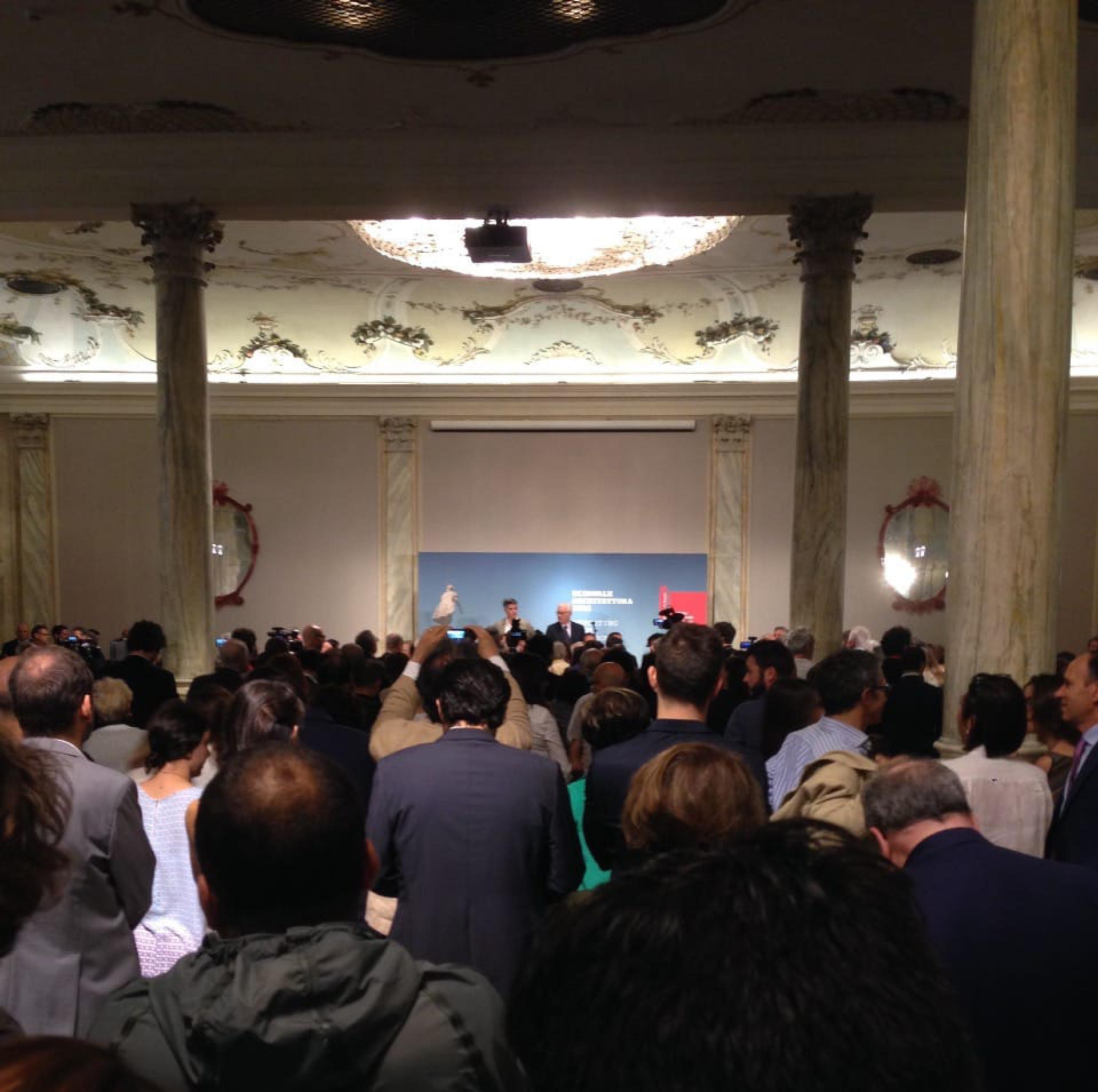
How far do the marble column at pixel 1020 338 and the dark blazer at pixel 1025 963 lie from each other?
255 cm

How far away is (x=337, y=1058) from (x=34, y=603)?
17.3 m

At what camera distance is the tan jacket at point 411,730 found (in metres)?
3.85

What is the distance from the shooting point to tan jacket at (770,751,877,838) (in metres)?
2.97

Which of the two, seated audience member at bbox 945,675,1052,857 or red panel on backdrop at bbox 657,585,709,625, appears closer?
seated audience member at bbox 945,675,1052,857

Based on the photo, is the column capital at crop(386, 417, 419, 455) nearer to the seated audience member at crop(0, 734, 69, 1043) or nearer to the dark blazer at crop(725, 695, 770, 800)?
the dark blazer at crop(725, 695, 770, 800)

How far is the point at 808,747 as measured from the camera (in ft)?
13.1

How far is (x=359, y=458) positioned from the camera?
1720 cm

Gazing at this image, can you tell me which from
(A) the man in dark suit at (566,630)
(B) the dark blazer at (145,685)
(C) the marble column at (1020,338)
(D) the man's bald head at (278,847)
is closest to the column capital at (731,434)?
(A) the man in dark suit at (566,630)

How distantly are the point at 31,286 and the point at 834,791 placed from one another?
1541 centimetres

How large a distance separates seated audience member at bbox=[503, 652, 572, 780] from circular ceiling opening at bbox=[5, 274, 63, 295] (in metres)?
11.7

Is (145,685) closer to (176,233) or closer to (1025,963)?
(176,233)

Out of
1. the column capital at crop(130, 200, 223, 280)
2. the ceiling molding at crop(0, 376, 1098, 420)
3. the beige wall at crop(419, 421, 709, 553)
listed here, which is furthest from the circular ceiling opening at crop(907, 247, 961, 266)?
the column capital at crop(130, 200, 223, 280)

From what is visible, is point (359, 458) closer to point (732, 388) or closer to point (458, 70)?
point (732, 388)

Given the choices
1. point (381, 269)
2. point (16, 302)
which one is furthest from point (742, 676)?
point (16, 302)
